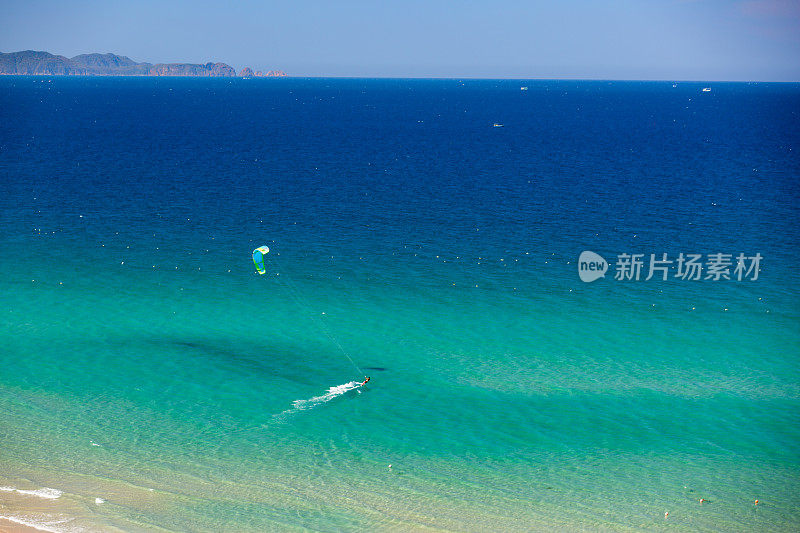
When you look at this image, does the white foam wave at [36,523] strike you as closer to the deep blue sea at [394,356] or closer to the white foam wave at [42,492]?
the deep blue sea at [394,356]

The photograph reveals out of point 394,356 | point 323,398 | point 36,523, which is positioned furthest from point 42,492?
point 394,356

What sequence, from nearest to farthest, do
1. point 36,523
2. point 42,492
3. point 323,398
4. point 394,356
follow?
point 36,523, point 42,492, point 323,398, point 394,356

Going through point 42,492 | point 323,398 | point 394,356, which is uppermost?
point 394,356

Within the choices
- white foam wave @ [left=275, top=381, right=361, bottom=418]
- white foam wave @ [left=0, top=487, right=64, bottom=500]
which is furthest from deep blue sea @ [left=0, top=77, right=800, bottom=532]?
white foam wave @ [left=275, top=381, right=361, bottom=418]

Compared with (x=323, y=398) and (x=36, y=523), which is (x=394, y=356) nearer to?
(x=323, y=398)

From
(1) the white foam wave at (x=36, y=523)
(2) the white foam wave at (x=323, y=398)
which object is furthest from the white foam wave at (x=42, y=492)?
(2) the white foam wave at (x=323, y=398)

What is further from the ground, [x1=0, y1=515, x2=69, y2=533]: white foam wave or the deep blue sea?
the deep blue sea

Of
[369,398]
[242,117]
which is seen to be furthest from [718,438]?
[242,117]

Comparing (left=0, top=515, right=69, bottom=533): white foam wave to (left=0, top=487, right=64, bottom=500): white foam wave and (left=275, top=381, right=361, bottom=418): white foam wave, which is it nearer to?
(left=0, top=487, right=64, bottom=500): white foam wave

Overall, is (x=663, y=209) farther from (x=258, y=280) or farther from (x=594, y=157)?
(x=258, y=280)
